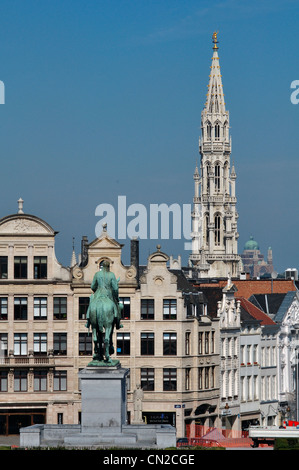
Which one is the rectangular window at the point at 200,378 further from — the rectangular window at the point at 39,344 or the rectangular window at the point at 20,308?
the rectangular window at the point at 20,308

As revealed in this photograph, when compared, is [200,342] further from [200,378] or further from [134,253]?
[134,253]

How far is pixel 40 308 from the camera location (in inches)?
4060

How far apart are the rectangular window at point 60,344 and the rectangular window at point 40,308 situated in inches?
67.7

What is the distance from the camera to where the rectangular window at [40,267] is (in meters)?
103

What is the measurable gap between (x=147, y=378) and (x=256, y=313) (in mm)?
20642

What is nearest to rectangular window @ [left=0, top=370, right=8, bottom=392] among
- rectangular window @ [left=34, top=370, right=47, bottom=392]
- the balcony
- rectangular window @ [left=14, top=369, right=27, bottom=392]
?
rectangular window @ [left=14, top=369, right=27, bottom=392]

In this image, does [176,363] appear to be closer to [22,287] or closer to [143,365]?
[143,365]

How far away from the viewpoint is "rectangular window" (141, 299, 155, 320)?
4099 inches

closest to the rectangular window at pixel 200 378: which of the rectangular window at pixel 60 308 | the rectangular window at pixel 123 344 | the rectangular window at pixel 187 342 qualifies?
the rectangular window at pixel 187 342

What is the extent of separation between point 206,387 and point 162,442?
39952 millimetres

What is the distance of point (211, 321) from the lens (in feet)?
359
